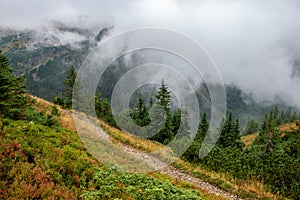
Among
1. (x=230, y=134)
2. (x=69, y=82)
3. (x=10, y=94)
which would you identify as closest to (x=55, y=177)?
(x=10, y=94)

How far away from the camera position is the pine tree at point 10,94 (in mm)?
14242

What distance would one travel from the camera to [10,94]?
14531 mm

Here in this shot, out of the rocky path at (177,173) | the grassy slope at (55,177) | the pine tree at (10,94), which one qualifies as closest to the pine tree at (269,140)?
the rocky path at (177,173)

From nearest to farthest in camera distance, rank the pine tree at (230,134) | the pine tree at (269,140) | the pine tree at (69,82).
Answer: the pine tree at (269,140) < the pine tree at (69,82) < the pine tree at (230,134)

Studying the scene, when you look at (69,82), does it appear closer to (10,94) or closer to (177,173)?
(10,94)

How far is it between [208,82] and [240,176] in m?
9.76

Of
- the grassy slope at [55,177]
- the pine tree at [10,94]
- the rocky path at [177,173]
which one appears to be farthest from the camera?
the rocky path at [177,173]

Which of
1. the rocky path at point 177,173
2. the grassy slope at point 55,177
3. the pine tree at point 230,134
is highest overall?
the pine tree at point 230,134

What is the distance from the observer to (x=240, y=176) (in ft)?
60.2

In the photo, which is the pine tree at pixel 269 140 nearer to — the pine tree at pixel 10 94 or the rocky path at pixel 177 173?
the rocky path at pixel 177 173

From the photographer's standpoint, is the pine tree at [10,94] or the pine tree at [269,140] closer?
the pine tree at [10,94]

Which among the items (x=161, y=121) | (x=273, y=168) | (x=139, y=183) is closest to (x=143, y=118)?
(x=161, y=121)

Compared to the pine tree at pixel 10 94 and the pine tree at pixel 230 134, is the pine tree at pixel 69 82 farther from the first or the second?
the pine tree at pixel 10 94

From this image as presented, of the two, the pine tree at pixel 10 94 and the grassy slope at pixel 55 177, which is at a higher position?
the pine tree at pixel 10 94
